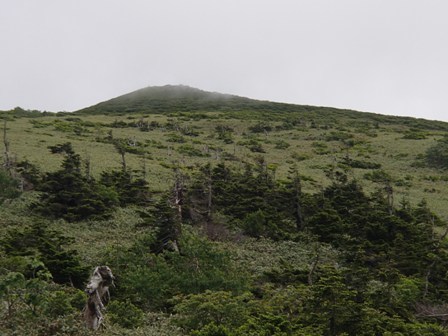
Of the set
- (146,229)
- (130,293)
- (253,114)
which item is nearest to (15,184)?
(146,229)

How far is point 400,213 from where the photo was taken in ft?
107

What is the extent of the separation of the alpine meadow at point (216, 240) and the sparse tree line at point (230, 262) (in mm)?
73

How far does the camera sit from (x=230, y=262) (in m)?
20.9

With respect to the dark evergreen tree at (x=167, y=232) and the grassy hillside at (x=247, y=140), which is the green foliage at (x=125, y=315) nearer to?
the dark evergreen tree at (x=167, y=232)

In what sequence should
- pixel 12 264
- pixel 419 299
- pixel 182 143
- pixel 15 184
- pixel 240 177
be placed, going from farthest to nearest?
1. pixel 182 143
2. pixel 240 177
3. pixel 15 184
4. pixel 419 299
5. pixel 12 264

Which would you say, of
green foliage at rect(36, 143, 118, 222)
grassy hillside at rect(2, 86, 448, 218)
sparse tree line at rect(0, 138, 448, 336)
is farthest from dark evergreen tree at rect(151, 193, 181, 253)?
grassy hillside at rect(2, 86, 448, 218)

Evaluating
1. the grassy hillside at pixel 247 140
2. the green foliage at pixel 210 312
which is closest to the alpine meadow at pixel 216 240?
the green foliage at pixel 210 312

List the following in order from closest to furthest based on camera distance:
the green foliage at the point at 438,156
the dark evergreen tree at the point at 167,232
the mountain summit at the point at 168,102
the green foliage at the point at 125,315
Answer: the green foliage at the point at 125,315 < the dark evergreen tree at the point at 167,232 < the green foliage at the point at 438,156 < the mountain summit at the point at 168,102

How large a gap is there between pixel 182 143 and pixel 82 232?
137 ft

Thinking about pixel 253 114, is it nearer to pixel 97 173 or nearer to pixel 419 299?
pixel 97 173

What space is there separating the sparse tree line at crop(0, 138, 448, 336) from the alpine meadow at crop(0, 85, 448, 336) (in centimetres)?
7

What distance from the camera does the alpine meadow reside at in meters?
13.1

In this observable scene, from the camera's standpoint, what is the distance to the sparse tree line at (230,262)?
13.1 metres

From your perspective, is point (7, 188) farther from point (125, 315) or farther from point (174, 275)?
point (125, 315)
